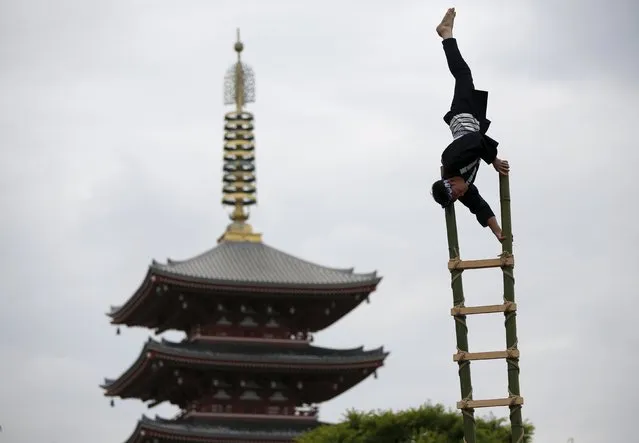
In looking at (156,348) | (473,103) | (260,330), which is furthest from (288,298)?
(473,103)

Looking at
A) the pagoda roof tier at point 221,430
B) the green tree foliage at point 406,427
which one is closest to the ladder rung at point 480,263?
the green tree foliage at point 406,427

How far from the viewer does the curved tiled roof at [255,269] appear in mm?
64938

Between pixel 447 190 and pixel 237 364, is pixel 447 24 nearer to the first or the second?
pixel 447 190

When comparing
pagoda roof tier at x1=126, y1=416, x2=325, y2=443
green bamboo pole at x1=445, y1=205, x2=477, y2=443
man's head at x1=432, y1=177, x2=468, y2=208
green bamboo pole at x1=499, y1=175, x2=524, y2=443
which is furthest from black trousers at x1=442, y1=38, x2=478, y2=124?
pagoda roof tier at x1=126, y1=416, x2=325, y2=443

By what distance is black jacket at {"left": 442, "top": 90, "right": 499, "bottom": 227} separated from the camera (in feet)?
63.8

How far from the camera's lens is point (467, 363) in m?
19.1

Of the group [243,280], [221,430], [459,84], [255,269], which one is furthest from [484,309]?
[255,269]

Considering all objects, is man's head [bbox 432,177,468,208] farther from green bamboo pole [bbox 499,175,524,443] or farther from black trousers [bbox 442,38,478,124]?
black trousers [bbox 442,38,478,124]

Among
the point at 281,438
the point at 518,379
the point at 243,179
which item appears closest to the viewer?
the point at 518,379

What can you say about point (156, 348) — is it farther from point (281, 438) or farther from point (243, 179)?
point (243, 179)

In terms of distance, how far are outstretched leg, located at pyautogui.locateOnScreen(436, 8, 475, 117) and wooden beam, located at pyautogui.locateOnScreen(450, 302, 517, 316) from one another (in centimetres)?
238

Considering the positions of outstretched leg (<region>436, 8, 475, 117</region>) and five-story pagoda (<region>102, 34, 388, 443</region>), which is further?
five-story pagoda (<region>102, 34, 388, 443</region>)

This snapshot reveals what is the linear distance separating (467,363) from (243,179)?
178ft

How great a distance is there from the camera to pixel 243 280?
64.2 metres
